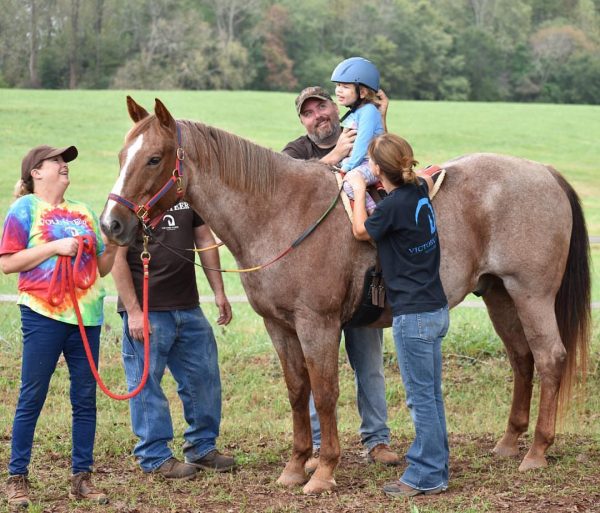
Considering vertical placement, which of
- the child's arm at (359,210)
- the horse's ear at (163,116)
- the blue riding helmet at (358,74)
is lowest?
the child's arm at (359,210)

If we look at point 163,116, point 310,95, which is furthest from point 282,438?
point 163,116

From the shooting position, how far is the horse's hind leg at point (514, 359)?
565 centimetres

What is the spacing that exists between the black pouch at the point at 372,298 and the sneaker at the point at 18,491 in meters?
1.96

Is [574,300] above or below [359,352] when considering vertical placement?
above

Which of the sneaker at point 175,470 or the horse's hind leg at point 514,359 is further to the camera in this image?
the horse's hind leg at point 514,359

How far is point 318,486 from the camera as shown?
15.9ft

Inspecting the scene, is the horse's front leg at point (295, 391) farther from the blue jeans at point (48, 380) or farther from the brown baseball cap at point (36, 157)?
the brown baseball cap at point (36, 157)

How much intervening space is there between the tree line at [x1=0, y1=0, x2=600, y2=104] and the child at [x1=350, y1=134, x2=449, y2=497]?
34092 mm

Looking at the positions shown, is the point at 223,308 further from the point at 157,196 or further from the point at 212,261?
the point at 157,196

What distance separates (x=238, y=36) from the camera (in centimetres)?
4600

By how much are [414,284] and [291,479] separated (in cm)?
139

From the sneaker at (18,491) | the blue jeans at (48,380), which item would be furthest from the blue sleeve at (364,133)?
the sneaker at (18,491)

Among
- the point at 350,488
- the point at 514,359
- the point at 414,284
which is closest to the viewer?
the point at 414,284

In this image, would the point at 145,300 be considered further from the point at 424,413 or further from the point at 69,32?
the point at 69,32
